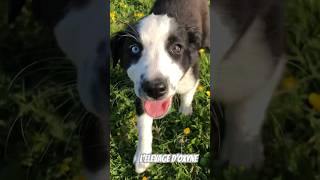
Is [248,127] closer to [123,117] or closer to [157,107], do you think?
[157,107]

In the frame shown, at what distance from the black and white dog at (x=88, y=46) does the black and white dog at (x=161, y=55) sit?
13 cm

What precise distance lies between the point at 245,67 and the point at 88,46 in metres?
1.01

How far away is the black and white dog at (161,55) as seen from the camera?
3844 mm

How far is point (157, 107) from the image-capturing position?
12.9 ft

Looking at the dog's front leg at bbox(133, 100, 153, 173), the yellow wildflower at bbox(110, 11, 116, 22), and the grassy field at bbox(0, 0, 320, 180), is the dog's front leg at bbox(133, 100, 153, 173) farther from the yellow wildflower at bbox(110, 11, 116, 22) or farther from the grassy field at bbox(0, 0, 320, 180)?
the yellow wildflower at bbox(110, 11, 116, 22)

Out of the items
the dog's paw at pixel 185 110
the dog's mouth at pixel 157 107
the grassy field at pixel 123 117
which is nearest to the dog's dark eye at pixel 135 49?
the grassy field at pixel 123 117

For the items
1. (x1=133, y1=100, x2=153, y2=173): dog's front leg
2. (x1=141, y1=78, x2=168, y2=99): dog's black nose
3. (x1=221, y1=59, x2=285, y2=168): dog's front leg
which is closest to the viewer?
(x1=141, y1=78, x2=168, y2=99): dog's black nose

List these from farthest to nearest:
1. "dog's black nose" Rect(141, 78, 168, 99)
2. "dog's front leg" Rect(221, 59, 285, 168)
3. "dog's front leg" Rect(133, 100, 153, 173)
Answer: "dog's front leg" Rect(221, 59, 285, 168)
"dog's front leg" Rect(133, 100, 153, 173)
"dog's black nose" Rect(141, 78, 168, 99)

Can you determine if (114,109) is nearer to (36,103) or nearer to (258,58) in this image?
(36,103)

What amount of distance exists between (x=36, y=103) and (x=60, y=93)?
0.17 metres

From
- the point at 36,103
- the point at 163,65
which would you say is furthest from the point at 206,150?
the point at 36,103

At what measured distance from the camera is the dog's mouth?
12.8 ft

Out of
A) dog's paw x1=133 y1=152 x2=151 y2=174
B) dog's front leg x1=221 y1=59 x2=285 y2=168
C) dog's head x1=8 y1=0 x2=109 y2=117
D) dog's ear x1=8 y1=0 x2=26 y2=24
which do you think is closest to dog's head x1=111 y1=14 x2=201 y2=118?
dog's head x1=8 y1=0 x2=109 y2=117

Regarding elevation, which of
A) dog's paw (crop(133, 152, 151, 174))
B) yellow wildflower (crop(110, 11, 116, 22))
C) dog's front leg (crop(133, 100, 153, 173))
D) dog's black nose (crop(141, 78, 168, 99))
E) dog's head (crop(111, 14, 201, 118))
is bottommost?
dog's paw (crop(133, 152, 151, 174))
